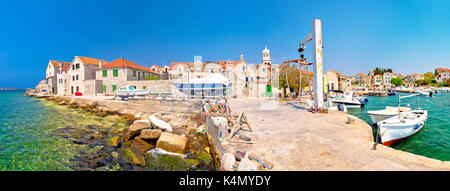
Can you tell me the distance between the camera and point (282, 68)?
29016mm

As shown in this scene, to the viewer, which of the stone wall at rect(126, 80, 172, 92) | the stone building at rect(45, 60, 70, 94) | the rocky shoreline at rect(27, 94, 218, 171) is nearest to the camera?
the rocky shoreline at rect(27, 94, 218, 171)

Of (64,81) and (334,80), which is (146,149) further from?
(334,80)

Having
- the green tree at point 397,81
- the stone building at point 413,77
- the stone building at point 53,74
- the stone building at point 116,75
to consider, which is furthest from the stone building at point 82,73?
the stone building at point 413,77

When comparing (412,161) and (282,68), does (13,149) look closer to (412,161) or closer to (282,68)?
(412,161)

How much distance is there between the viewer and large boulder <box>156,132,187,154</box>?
6750 mm

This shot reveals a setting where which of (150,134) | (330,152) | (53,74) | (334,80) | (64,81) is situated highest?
(53,74)

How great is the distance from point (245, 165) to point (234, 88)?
24362mm

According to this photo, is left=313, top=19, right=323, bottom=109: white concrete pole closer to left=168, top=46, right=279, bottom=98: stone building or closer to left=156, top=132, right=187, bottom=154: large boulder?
left=156, top=132, right=187, bottom=154: large boulder

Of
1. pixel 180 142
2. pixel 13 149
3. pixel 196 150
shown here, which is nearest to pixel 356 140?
pixel 196 150

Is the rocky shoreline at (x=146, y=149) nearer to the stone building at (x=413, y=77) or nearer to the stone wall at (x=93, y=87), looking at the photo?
the stone wall at (x=93, y=87)

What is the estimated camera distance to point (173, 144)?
685cm

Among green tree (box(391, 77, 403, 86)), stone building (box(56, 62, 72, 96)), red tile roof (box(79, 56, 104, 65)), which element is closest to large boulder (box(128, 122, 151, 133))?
red tile roof (box(79, 56, 104, 65))

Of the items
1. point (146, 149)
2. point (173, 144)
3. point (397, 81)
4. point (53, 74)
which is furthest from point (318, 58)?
point (397, 81)

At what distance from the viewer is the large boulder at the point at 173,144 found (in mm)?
6750
